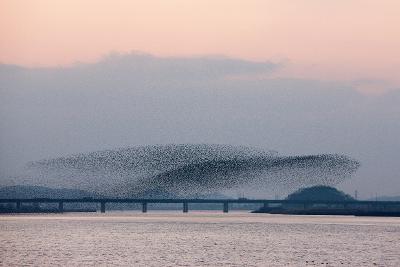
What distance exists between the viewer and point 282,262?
7825 centimetres

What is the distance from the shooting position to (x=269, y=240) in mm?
114375

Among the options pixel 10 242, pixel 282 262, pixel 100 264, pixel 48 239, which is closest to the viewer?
pixel 100 264

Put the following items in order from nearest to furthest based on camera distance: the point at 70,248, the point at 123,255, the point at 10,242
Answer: the point at 123,255
the point at 70,248
the point at 10,242

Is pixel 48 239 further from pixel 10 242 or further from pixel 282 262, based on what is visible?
pixel 282 262

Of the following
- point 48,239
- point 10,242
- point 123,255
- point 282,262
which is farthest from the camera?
point 48,239

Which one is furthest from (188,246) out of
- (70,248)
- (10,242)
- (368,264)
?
(368,264)

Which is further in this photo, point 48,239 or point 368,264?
point 48,239

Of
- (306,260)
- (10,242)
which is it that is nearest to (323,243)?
(306,260)

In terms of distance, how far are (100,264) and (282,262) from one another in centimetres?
1530

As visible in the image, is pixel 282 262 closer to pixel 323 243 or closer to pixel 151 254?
pixel 151 254

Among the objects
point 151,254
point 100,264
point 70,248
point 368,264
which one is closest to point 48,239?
point 70,248

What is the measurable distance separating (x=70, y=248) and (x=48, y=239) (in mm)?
19927

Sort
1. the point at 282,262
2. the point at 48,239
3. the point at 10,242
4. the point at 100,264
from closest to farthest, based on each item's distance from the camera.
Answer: the point at 100,264, the point at 282,262, the point at 10,242, the point at 48,239

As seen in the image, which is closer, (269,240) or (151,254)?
(151,254)
